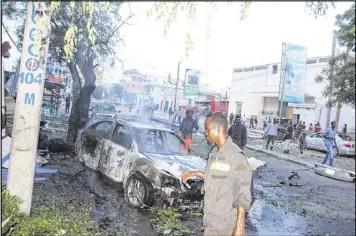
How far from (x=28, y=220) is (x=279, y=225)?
4121 mm

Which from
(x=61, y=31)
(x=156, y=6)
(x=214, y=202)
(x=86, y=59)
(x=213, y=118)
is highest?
(x=61, y=31)

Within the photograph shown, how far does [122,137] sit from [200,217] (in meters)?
2.25

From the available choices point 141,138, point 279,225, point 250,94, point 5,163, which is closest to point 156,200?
point 141,138

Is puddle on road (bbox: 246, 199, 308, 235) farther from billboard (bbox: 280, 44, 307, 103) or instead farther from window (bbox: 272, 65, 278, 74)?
window (bbox: 272, 65, 278, 74)

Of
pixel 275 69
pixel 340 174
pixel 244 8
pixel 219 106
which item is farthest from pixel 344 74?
pixel 219 106

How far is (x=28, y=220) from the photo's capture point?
3238 millimetres

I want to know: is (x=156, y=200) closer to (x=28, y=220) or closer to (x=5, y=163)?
(x=28, y=220)

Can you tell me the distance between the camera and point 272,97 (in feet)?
113

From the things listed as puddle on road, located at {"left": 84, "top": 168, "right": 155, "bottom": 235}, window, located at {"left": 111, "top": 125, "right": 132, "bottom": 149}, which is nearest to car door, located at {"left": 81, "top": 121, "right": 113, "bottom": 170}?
window, located at {"left": 111, "top": 125, "right": 132, "bottom": 149}

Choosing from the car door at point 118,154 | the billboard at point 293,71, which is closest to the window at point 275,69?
the billboard at point 293,71

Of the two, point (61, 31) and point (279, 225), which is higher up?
Answer: point (61, 31)

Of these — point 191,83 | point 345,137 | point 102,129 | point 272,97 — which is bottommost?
point 345,137

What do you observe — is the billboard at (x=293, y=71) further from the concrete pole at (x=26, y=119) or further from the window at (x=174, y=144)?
the concrete pole at (x=26, y=119)

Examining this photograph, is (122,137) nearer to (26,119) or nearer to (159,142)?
(159,142)
